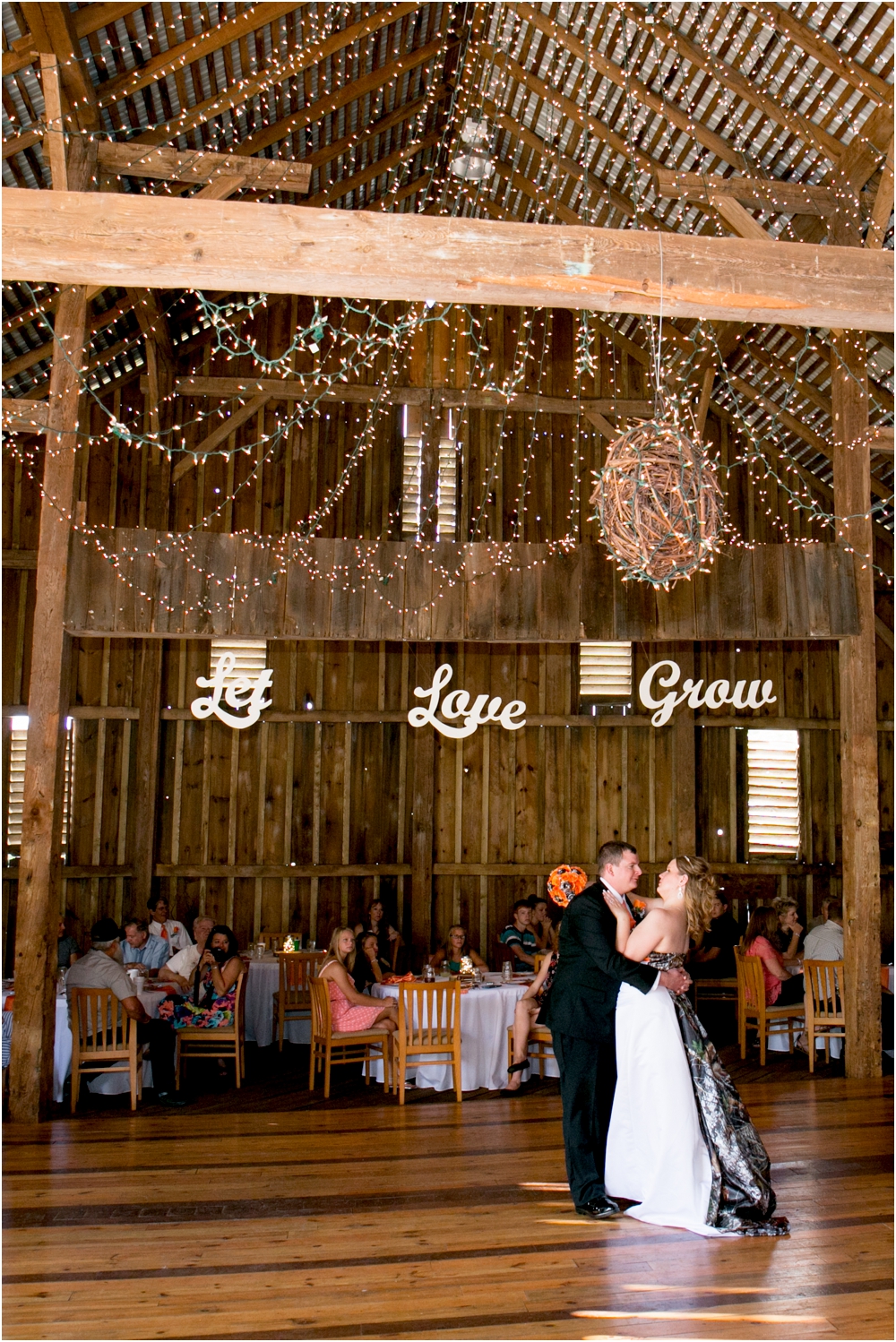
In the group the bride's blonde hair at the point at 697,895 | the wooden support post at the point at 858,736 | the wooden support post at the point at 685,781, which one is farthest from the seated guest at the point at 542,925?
the bride's blonde hair at the point at 697,895

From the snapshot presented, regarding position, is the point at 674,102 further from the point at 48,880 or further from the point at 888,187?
the point at 48,880

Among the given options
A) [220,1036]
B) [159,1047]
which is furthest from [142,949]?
[159,1047]

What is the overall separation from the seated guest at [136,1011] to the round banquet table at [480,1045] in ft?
5.90

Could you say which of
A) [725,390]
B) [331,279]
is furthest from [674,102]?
[331,279]

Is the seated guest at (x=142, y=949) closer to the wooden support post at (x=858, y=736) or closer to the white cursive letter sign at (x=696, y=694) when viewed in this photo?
the white cursive letter sign at (x=696, y=694)

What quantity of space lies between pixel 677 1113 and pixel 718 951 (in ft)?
19.7

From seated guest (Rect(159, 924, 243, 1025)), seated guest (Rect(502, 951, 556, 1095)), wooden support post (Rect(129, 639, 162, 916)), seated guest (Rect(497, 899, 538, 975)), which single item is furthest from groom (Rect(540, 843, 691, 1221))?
wooden support post (Rect(129, 639, 162, 916))

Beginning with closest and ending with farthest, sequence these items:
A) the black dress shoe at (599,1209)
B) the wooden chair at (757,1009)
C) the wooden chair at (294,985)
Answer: the black dress shoe at (599,1209) → the wooden chair at (757,1009) → the wooden chair at (294,985)

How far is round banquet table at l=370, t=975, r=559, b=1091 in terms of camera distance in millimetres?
8164

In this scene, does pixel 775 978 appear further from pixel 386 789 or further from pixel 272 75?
pixel 272 75

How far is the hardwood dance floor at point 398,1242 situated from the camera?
157 inches

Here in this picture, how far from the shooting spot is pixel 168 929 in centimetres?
1043

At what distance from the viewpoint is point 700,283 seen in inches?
207

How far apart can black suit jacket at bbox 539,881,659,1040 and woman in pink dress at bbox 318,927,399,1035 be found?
2.75 metres
